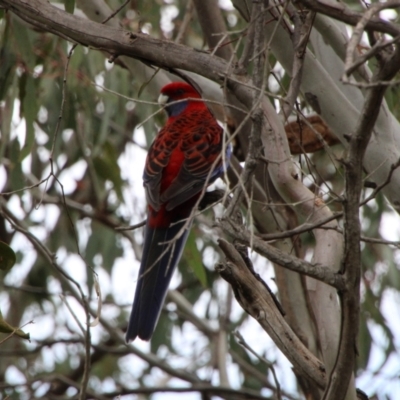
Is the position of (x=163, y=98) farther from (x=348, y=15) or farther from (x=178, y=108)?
(x=348, y=15)

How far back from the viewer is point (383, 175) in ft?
6.73

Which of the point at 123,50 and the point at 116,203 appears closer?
the point at 123,50

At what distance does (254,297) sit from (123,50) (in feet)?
2.36

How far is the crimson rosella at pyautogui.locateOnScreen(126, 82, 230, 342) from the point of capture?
8.11 feet

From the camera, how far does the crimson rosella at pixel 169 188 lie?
247 centimetres

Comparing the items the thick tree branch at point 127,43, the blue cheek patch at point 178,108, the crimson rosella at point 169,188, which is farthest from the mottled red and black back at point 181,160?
the thick tree branch at point 127,43

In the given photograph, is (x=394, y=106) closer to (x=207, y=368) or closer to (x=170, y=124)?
(x=170, y=124)

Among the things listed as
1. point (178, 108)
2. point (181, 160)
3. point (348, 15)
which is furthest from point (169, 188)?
point (348, 15)

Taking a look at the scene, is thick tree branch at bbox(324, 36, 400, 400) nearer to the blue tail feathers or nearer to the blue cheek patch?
the blue tail feathers

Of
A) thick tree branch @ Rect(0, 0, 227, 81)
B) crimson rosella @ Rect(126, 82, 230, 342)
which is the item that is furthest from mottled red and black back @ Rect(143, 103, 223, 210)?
thick tree branch @ Rect(0, 0, 227, 81)

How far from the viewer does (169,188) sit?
266cm

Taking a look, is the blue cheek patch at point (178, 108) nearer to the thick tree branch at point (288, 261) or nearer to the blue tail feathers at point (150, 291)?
the blue tail feathers at point (150, 291)

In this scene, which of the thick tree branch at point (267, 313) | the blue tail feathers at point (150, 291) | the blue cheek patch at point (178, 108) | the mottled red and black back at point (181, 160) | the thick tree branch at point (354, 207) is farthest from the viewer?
the blue cheek patch at point (178, 108)

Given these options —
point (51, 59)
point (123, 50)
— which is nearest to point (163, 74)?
point (51, 59)
